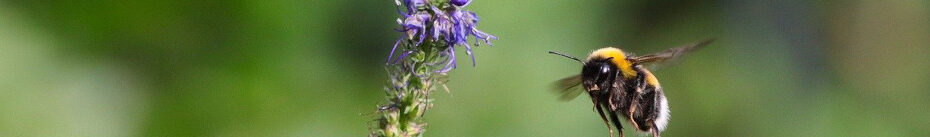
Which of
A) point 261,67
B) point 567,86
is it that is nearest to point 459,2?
point 567,86

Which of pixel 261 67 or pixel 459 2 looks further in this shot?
pixel 261 67

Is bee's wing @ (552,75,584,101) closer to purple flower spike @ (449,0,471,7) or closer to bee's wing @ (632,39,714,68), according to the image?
bee's wing @ (632,39,714,68)

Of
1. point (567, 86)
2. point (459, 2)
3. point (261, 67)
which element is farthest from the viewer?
point (261, 67)

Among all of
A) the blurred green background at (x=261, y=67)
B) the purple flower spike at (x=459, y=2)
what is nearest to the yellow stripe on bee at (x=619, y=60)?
the purple flower spike at (x=459, y=2)

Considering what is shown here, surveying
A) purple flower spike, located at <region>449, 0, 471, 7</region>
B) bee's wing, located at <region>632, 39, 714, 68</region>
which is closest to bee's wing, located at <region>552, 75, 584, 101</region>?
bee's wing, located at <region>632, 39, 714, 68</region>

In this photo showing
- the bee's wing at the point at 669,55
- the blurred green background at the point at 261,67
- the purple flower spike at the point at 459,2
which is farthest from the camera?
the blurred green background at the point at 261,67

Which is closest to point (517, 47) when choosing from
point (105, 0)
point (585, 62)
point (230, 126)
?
point (230, 126)

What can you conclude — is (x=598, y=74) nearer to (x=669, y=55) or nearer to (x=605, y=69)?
(x=605, y=69)

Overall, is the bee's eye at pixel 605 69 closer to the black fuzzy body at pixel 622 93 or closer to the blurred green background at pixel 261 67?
the black fuzzy body at pixel 622 93
